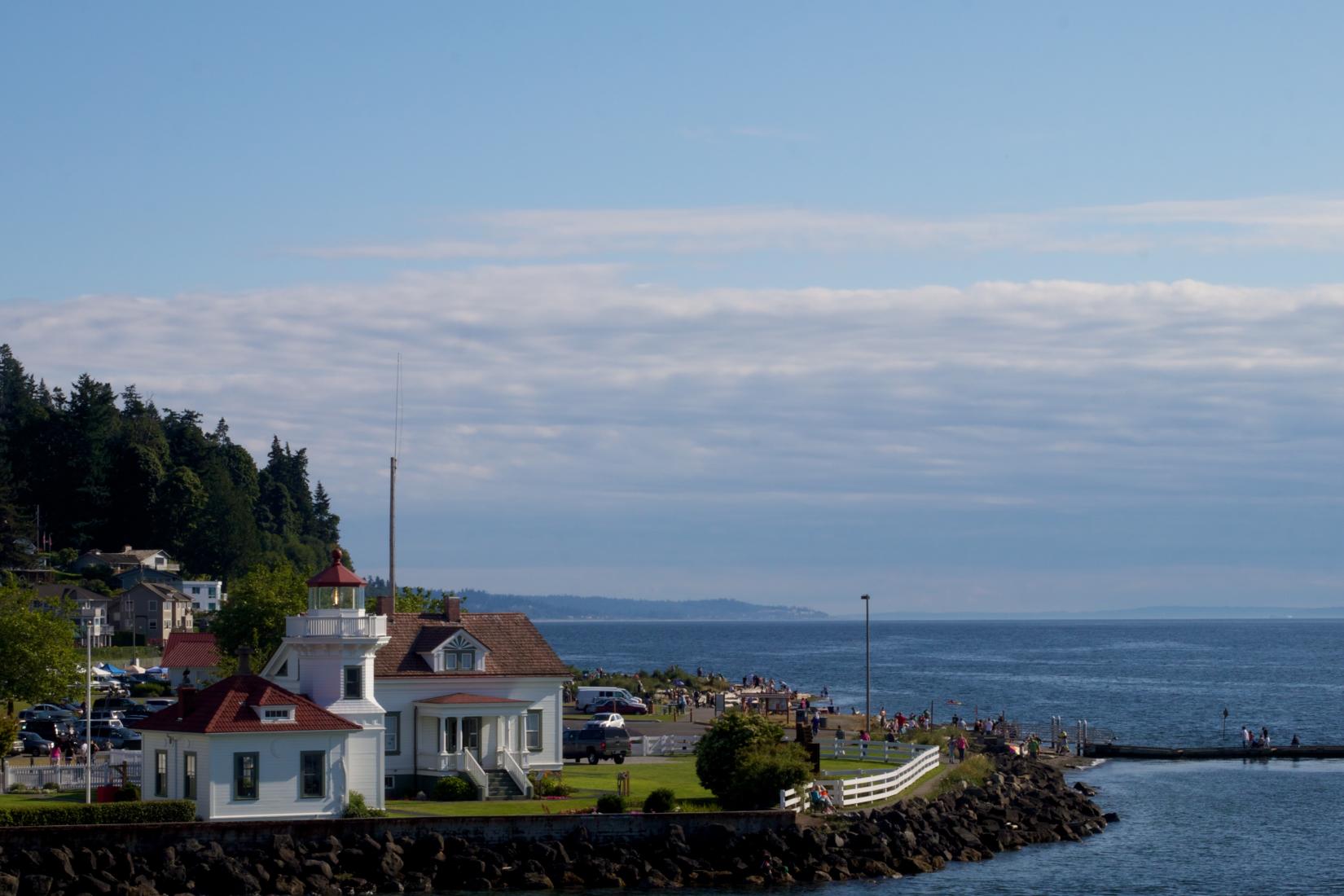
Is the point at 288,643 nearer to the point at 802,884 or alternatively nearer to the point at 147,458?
the point at 802,884

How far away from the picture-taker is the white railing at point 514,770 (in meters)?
49.5

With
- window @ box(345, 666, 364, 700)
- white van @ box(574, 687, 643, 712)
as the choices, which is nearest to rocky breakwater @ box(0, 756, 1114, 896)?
window @ box(345, 666, 364, 700)

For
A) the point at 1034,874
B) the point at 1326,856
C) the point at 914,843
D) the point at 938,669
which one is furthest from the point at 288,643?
the point at 938,669

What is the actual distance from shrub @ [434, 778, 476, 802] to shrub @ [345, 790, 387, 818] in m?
4.25

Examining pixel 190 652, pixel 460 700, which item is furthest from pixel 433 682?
pixel 190 652

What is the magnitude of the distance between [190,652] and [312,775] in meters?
58.8

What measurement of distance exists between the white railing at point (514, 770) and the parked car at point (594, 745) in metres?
9.19

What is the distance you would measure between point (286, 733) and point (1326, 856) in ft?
103

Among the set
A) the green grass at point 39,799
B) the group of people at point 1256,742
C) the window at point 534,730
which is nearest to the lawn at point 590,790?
the window at point 534,730

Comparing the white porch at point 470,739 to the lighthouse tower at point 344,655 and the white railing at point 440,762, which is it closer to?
the white railing at point 440,762

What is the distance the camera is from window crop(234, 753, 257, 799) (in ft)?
140

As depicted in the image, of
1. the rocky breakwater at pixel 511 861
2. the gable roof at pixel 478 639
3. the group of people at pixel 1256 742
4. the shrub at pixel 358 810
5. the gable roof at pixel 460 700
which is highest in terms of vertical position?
the gable roof at pixel 478 639

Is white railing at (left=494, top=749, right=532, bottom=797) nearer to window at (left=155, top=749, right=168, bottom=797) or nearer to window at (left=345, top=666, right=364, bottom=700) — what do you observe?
window at (left=345, top=666, right=364, bottom=700)

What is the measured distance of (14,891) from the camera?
38812mm
